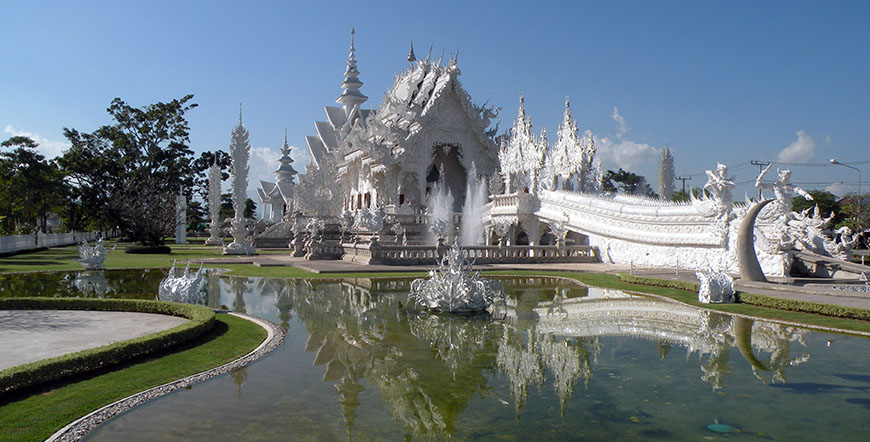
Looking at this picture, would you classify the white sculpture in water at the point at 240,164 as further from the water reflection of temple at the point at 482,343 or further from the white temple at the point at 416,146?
the water reflection of temple at the point at 482,343

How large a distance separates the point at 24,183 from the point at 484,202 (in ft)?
98.2

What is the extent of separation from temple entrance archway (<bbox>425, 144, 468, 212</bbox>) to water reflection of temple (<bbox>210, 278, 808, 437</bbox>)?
93.3 feet

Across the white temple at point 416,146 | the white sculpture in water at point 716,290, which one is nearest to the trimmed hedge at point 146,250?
the white temple at point 416,146

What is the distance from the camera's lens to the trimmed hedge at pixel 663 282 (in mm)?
14352

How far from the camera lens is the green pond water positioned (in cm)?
512

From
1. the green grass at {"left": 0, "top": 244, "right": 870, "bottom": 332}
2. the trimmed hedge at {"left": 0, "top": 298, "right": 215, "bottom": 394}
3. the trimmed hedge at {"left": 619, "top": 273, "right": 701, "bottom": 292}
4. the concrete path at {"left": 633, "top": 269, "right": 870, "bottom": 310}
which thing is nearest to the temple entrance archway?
the green grass at {"left": 0, "top": 244, "right": 870, "bottom": 332}

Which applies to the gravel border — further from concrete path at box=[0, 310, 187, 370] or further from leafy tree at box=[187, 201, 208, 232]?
leafy tree at box=[187, 201, 208, 232]

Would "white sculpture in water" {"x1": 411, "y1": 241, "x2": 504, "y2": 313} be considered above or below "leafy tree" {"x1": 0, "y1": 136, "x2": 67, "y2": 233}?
below

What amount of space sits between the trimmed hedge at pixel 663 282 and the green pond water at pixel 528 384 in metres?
3.61

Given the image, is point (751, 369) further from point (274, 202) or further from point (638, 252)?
point (274, 202)

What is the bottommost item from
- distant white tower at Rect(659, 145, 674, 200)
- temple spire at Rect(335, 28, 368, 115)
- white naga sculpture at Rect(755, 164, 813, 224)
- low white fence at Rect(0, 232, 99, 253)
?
low white fence at Rect(0, 232, 99, 253)

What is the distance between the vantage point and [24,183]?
38562 millimetres

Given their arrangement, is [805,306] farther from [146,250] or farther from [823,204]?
[823,204]

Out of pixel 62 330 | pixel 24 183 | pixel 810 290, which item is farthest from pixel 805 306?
pixel 24 183
